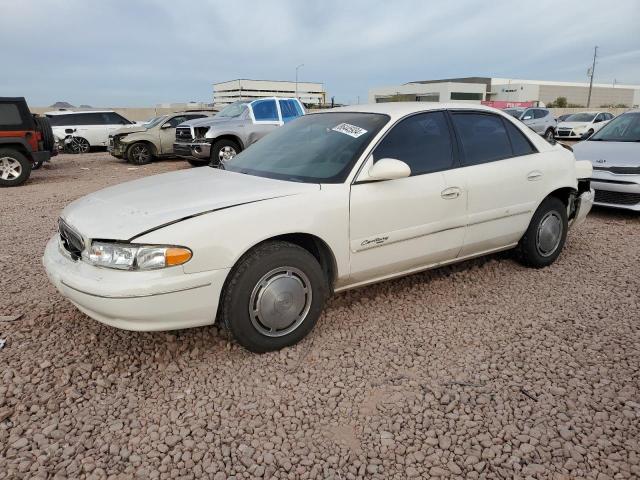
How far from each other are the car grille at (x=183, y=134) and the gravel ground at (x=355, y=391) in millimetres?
8599

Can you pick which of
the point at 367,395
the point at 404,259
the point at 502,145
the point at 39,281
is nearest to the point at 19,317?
the point at 39,281

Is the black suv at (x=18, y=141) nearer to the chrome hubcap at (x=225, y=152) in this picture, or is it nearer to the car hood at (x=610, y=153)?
the chrome hubcap at (x=225, y=152)

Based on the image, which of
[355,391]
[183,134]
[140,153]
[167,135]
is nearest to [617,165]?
[355,391]

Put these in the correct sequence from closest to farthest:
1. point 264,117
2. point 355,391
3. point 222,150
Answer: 1. point 355,391
2. point 222,150
3. point 264,117

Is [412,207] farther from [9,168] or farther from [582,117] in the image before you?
[582,117]

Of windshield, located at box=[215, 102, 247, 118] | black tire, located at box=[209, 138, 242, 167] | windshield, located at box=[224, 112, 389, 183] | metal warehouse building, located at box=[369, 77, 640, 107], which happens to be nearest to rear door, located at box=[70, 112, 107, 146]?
windshield, located at box=[215, 102, 247, 118]

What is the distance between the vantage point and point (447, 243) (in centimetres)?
376

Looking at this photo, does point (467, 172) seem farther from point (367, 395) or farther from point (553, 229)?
point (367, 395)

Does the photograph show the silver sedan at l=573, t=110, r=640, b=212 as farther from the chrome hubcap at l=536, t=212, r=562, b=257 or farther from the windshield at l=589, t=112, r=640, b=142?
the chrome hubcap at l=536, t=212, r=562, b=257

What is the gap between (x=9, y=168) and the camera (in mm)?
10633

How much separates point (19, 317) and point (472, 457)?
330 cm

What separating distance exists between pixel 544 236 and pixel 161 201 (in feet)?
11.3

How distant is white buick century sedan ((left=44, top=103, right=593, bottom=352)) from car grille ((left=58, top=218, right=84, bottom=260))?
2 centimetres

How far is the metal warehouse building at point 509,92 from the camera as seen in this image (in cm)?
8362
